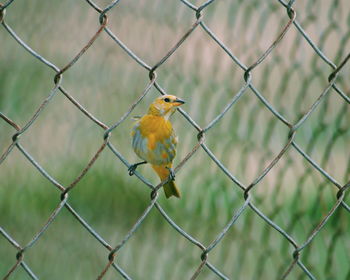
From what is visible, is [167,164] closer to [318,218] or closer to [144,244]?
[318,218]

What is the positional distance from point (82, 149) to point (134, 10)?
791mm

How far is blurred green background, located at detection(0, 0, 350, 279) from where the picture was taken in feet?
7.32

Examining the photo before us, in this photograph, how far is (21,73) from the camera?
10.9 ft

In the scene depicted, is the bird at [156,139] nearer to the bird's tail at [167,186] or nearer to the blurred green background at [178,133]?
the bird's tail at [167,186]

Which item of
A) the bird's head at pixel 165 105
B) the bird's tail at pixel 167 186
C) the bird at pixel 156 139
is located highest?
the bird's head at pixel 165 105

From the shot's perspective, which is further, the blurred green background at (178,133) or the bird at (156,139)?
the blurred green background at (178,133)

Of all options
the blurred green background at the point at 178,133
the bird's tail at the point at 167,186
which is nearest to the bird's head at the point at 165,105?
the bird's tail at the point at 167,186

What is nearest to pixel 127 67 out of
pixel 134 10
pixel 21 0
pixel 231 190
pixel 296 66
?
pixel 134 10

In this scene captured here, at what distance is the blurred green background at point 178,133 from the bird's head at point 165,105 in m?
0.69

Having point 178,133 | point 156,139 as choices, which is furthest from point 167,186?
point 178,133

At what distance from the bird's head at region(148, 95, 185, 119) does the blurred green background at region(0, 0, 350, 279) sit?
69cm

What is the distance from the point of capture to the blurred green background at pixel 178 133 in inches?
87.9

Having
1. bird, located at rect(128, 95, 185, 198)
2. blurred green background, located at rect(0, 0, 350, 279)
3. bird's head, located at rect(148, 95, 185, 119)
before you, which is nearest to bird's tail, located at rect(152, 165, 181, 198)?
bird, located at rect(128, 95, 185, 198)

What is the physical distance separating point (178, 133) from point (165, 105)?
1369 mm
